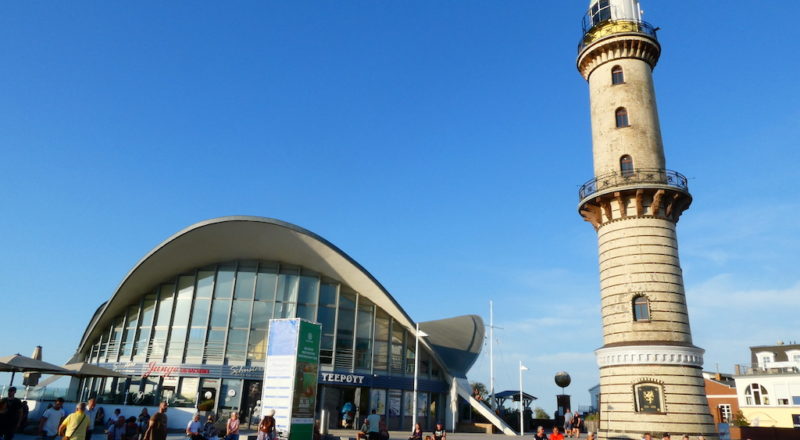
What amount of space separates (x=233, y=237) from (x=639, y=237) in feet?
66.1

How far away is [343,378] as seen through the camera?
1146 inches

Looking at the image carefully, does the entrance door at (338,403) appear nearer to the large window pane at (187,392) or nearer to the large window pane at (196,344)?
the large window pane at (187,392)

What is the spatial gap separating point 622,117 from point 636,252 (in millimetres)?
6622

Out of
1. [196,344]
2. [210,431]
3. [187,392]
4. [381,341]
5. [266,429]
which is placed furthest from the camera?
[381,341]

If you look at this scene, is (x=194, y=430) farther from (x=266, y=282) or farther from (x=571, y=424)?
(x=571, y=424)

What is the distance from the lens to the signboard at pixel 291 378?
17.0 meters

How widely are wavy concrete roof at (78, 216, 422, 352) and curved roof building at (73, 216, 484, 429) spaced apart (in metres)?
0.06

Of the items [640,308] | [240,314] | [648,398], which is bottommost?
[648,398]

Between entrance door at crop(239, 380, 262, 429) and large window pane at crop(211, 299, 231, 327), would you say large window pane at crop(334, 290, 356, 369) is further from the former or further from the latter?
large window pane at crop(211, 299, 231, 327)

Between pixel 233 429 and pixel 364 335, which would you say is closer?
pixel 233 429

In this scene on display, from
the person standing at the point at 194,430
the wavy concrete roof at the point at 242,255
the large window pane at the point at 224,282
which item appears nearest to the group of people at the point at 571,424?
the wavy concrete roof at the point at 242,255

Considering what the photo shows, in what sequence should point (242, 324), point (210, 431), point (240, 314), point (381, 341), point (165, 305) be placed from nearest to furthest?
point (210, 431) → point (242, 324) → point (240, 314) → point (165, 305) → point (381, 341)

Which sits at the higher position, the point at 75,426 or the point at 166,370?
the point at 166,370

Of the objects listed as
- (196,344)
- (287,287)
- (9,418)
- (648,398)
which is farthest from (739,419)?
(9,418)
